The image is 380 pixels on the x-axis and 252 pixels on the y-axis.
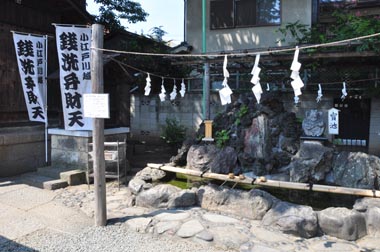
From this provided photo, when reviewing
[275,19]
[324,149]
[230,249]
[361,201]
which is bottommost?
[230,249]

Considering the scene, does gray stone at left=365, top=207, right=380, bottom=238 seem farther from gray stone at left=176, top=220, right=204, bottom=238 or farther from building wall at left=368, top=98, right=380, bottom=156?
building wall at left=368, top=98, right=380, bottom=156

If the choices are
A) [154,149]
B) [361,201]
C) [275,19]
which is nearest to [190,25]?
[275,19]

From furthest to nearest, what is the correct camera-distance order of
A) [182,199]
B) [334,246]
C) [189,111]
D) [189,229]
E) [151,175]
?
[189,111]
[151,175]
[182,199]
[189,229]
[334,246]

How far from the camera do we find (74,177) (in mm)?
A: 8867

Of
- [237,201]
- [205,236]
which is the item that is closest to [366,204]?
[237,201]

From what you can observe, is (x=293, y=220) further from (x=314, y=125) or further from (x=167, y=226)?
(x=314, y=125)

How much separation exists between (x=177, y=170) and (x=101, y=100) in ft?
12.1

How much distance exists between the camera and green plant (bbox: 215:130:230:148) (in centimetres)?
1033

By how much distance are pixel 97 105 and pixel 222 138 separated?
537 cm

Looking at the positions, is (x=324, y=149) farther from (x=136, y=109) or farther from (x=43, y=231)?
(x=136, y=109)

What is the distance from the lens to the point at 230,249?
519 centimetres

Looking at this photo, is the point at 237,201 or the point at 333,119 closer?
the point at 237,201

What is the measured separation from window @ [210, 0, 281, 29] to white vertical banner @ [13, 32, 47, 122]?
28.9ft

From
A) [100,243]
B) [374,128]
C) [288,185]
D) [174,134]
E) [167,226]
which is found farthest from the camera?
[174,134]
